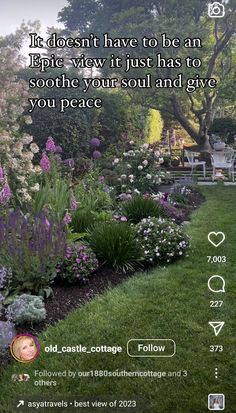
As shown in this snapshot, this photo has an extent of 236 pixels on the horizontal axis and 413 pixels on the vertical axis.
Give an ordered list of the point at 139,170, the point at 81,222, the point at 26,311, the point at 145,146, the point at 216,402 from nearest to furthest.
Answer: the point at 216,402, the point at 26,311, the point at 81,222, the point at 145,146, the point at 139,170

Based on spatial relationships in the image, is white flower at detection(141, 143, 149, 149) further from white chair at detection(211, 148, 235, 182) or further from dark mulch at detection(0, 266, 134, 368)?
dark mulch at detection(0, 266, 134, 368)

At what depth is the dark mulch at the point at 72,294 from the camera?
9.27 ft

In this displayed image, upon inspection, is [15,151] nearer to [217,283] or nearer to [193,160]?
Result: [193,160]

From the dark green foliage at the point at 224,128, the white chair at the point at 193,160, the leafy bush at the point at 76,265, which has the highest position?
the dark green foliage at the point at 224,128

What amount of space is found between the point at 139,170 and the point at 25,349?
4616 millimetres

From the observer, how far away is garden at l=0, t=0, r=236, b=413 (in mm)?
2119

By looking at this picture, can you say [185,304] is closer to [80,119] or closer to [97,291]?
A: [97,291]

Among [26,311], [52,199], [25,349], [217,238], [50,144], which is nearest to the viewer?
[25,349]

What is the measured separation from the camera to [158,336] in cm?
222

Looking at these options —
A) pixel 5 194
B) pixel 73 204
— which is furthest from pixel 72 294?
pixel 73 204

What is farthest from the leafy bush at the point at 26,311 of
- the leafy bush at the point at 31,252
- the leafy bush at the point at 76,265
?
the leafy bush at the point at 76,265

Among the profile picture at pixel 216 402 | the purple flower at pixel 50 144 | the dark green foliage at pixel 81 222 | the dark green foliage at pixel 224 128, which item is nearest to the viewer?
the profile picture at pixel 216 402

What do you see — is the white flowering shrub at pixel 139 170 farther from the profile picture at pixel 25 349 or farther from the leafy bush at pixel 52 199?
the profile picture at pixel 25 349

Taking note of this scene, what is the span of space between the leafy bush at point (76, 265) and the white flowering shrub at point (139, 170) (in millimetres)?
2586
